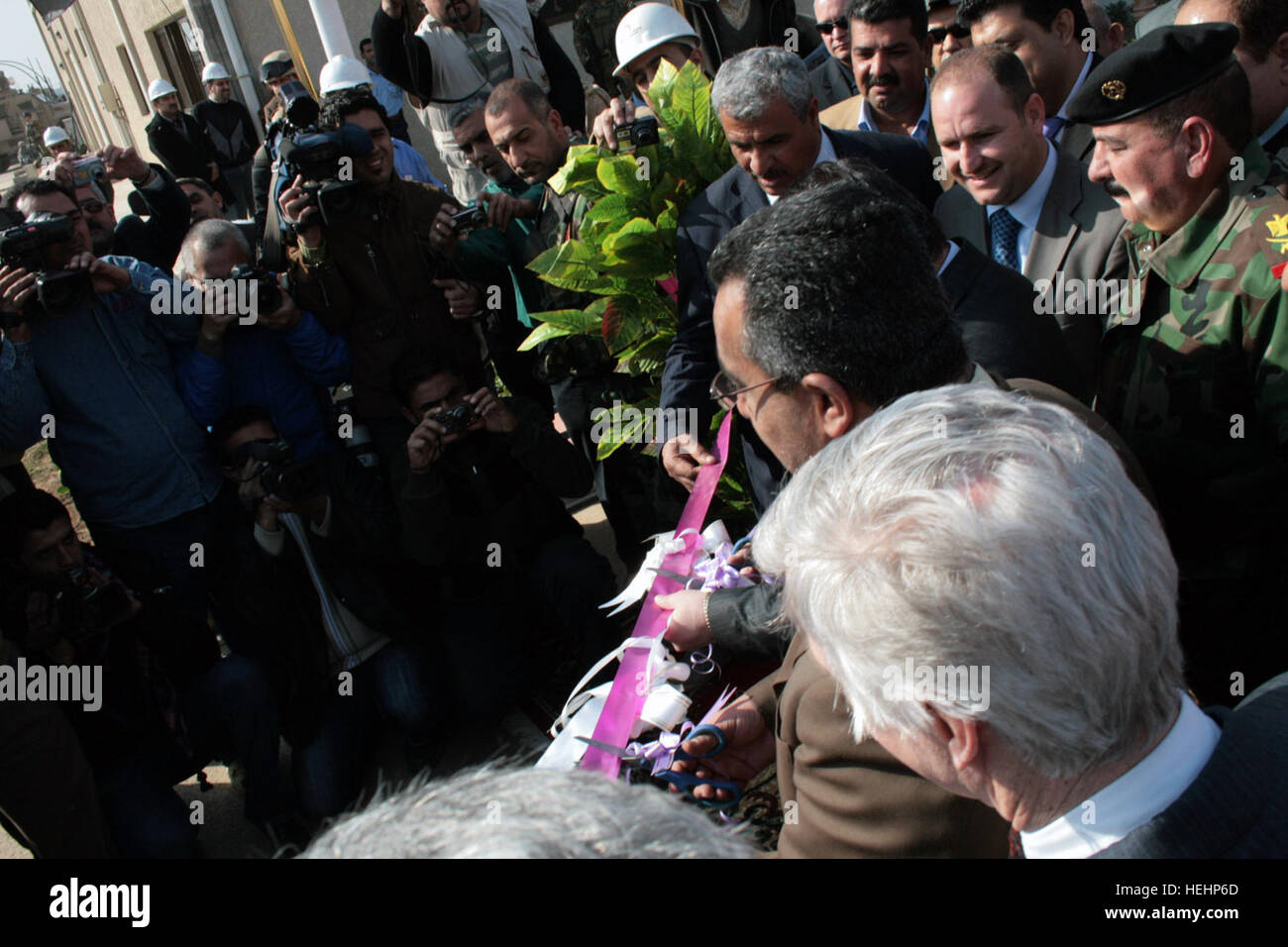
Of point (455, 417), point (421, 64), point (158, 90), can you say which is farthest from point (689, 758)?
point (158, 90)

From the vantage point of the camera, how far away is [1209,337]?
7.15ft

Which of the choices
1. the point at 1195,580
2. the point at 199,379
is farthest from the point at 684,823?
the point at 199,379

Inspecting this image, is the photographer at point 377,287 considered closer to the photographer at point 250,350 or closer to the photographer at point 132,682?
the photographer at point 250,350

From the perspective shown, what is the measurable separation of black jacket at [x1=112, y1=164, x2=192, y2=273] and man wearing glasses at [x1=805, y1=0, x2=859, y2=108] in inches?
138

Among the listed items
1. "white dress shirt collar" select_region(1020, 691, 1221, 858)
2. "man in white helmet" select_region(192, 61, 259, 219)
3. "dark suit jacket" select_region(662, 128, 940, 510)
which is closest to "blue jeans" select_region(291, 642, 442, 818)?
"dark suit jacket" select_region(662, 128, 940, 510)

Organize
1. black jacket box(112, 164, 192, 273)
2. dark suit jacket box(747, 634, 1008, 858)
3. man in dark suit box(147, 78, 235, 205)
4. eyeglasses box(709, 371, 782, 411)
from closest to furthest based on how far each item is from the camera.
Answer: dark suit jacket box(747, 634, 1008, 858) < eyeglasses box(709, 371, 782, 411) < black jacket box(112, 164, 192, 273) < man in dark suit box(147, 78, 235, 205)

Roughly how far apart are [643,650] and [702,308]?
125 centimetres

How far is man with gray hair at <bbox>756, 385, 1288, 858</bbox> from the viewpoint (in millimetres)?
1057

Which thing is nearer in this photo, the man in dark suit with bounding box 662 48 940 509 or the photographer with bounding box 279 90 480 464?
the man in dark suit with bounding box 662 48 940 509

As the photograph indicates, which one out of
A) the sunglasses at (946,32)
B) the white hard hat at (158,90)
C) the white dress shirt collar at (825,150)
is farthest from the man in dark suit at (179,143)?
the white dress shirt collar at (825,150)

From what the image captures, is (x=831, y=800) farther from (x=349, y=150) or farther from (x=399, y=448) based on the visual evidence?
(x=349, y=150)

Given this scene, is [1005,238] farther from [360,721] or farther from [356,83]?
[356,83]

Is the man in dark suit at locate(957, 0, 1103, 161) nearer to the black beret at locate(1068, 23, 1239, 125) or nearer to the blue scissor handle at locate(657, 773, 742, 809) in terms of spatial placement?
the black beret at locate(1068, 23, 1239, 125)

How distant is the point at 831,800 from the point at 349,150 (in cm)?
311
